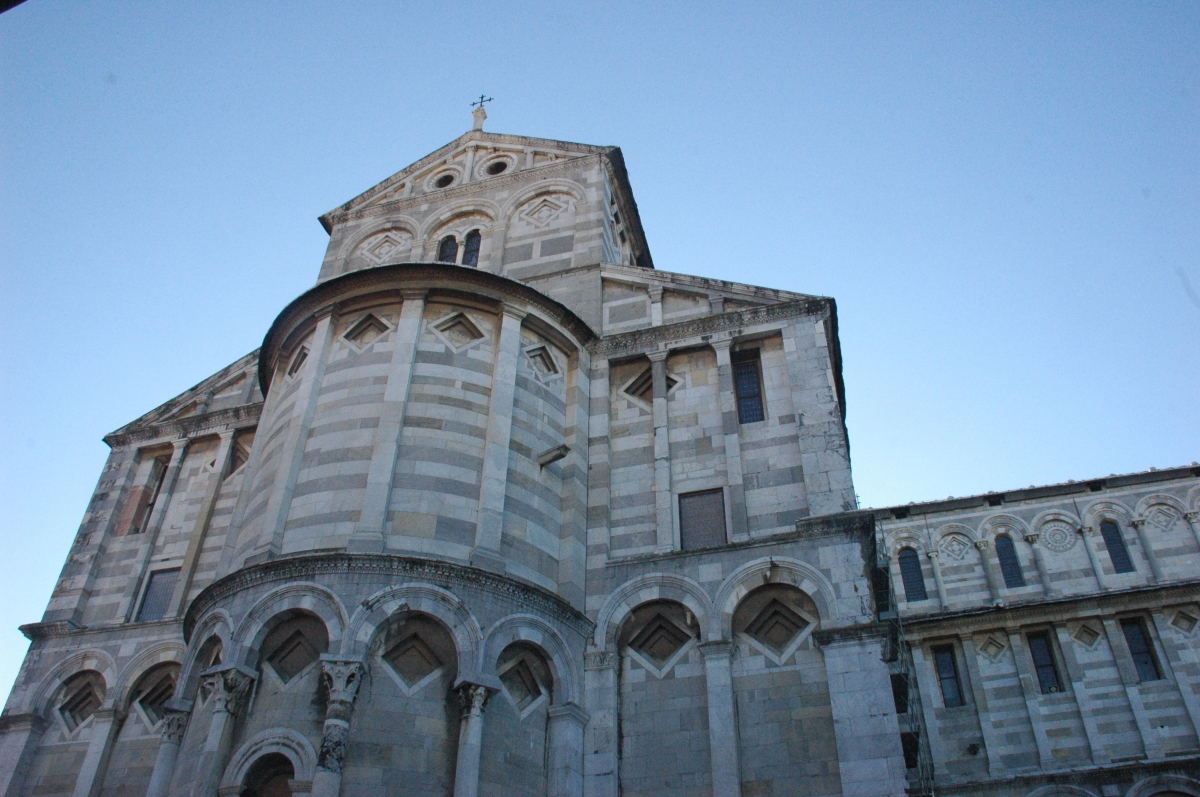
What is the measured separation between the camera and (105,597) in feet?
66.1

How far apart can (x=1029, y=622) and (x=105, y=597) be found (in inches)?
998

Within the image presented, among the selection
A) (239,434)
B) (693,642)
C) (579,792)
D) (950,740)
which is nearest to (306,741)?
(579,792)

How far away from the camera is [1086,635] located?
28109 mm

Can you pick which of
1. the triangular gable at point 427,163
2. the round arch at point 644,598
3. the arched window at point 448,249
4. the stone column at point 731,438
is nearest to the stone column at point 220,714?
the round arch at point 644,598

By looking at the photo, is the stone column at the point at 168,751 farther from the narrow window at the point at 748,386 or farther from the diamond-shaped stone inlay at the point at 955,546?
the diamond-shaped stone inlay at the point at 955,546

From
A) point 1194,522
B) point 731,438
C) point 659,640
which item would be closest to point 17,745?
point 659,640

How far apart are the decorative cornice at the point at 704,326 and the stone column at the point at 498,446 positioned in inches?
95.4

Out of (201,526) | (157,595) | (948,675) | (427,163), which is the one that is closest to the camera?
(157,595)

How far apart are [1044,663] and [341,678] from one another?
75.4 ft

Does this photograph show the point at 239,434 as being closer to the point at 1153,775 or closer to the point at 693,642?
the point at 693,642

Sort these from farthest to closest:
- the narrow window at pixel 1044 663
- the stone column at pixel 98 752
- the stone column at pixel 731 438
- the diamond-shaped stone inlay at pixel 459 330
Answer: the narrow window at pixel 1044 663
the diamond-shaped stone inlay at pixel 459 330
the stone column at pixel 98 752
the stone column at pixel 731 438

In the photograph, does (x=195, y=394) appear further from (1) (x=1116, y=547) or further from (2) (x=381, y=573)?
(1) (x=1116, y=547)


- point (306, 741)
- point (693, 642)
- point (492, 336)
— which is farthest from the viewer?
point (492, 336)

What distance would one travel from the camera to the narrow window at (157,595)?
773 inches
